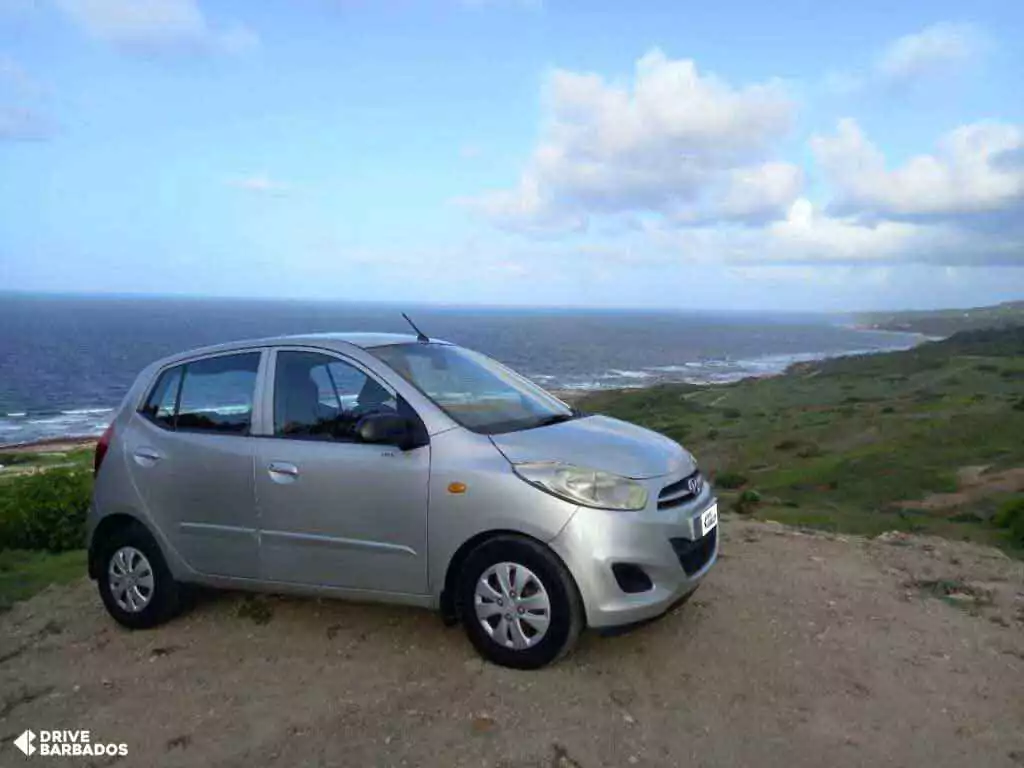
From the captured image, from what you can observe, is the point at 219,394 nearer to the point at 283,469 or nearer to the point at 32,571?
the point at 283,469

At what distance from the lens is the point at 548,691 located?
14.2 ft

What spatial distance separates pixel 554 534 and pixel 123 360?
82.2 metres

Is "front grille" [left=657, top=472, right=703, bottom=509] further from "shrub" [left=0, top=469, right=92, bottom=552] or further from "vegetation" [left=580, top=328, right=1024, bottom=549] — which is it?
"shrub" [left=0, top=469, right=92, bottom=552]

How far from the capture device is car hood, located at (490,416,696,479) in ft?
14.6

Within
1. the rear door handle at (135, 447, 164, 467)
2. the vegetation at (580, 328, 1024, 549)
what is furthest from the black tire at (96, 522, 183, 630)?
the vegetation at (580, 328, 1024, 549)

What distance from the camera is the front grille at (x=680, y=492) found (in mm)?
4496

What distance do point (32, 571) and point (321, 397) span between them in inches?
189

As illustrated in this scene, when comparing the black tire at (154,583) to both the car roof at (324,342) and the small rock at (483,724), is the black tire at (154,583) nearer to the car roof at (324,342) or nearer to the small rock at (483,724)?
the car roof at (324,342)

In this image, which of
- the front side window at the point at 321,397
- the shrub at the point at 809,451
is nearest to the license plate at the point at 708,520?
the front side window at the point at 321,397

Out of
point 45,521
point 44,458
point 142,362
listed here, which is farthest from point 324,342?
point 142,362

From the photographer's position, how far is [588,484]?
4.39 m

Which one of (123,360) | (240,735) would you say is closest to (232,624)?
(240,735)

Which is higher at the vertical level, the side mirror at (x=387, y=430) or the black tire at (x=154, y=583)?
the side mirror at (x=387, y=430)

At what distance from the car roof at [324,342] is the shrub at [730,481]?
41.3 feet
